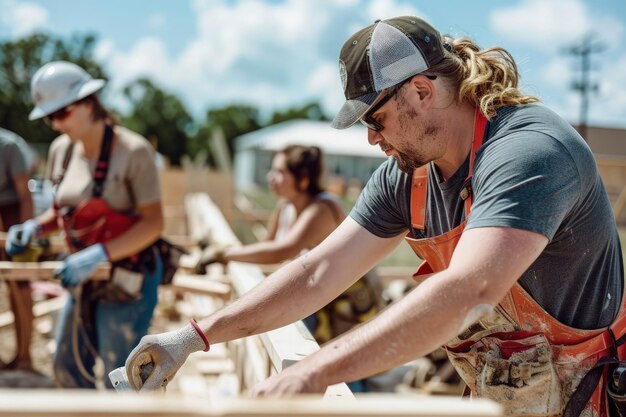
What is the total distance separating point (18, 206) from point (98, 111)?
2.25 m

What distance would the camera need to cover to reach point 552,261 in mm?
1779

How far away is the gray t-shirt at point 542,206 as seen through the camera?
58.5 inches

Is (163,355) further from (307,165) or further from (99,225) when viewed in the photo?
(307,165)

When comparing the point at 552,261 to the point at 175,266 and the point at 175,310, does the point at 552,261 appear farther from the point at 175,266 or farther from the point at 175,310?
the point at 175,310

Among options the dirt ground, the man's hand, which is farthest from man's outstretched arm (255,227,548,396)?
the dirt ground

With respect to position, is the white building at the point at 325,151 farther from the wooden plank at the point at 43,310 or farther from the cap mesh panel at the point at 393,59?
the cap mesh panel at the point at 393,59

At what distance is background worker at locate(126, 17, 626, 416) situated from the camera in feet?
4.58

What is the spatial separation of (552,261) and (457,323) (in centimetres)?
52

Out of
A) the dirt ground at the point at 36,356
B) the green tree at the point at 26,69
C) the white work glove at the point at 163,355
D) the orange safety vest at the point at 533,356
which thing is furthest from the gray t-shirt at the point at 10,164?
the green tree at the point at 26,69

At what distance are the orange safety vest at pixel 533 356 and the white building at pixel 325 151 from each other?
3548 centimetres

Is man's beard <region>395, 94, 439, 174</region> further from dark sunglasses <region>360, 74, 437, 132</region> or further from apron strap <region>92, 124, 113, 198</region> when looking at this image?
apron strap <region>92, 124, 113, 198</region>

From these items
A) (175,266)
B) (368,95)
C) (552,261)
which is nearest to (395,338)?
(552,261)

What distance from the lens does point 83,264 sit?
357 centimetres

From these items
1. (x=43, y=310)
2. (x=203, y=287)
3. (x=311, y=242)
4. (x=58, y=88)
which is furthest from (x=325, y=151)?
(x=58, y=88)
